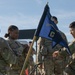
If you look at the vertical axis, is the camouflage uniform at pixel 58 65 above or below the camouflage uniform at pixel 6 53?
below

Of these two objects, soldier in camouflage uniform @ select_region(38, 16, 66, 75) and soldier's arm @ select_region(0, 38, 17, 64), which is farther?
soldier in camouflage uniform @ select_region(38, 16, 66, 75)

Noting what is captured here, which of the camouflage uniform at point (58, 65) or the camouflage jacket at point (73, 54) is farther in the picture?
the camouflage uniform at point (58, 65)

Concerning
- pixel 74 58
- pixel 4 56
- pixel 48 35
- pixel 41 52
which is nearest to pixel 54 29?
pixel 48 35

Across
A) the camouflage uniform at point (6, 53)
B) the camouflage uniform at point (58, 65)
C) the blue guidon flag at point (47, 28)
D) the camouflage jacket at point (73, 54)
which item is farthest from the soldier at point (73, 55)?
the camouflage uniform at point (58, 65)

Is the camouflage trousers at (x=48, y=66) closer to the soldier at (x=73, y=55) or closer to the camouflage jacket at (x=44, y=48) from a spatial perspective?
the camouflage jacket at (x=44, y=48)

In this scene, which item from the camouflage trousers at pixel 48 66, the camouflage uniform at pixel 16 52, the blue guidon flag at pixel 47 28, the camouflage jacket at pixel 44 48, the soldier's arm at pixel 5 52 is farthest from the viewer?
the camouflage trousers at pixel 48 66

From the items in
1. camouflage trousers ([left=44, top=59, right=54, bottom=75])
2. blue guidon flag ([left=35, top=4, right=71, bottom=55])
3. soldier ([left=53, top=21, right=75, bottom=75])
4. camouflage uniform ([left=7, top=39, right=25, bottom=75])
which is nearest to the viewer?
blue guidon flag ([left=35, top=4, right=71, bottom=55])

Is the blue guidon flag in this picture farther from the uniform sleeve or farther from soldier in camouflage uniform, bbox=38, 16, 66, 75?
soldier in camouflage uniform, bbox=38, 16, 66, 75

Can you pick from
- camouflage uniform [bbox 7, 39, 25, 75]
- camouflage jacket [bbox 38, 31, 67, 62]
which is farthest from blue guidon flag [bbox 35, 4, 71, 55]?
camouflage jacket [bbox 38, 31, 67, 62]

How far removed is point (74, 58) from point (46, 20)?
994 mm

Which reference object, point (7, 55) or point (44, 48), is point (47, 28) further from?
point (44, 48)

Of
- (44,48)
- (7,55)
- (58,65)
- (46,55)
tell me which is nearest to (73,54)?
(7,55)

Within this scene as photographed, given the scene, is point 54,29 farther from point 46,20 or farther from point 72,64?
point 72,64

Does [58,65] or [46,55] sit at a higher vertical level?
[46,55]
